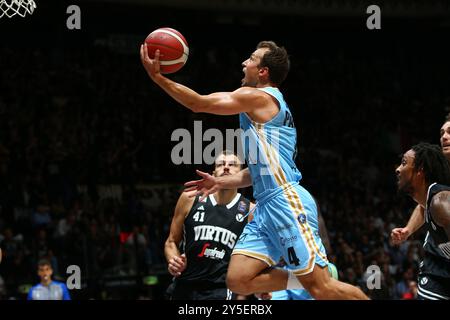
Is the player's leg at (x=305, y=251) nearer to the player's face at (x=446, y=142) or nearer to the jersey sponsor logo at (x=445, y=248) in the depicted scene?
the jersey sponsor logo at (x=445, y=248)

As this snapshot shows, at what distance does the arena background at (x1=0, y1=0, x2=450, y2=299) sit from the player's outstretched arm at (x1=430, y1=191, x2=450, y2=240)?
18.6 ft

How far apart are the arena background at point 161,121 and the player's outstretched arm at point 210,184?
17.0 ft

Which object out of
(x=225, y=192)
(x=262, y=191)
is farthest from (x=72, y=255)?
(x=262, y=191)

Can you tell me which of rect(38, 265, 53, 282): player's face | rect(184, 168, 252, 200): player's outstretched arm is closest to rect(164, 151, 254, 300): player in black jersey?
rect(184, 168, 252, 200): player's outstretched arm

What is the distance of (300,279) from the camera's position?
4.42 meters

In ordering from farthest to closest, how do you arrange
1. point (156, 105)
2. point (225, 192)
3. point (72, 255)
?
1. point (156, 105)
2. point (72, 255)
3. point (225, 192)

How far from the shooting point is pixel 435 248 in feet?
14.0

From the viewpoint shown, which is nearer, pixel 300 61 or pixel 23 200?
pixel 23 200

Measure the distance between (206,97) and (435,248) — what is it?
168cm

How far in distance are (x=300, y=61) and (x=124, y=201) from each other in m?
7.85

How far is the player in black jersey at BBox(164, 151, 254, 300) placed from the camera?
225 inches

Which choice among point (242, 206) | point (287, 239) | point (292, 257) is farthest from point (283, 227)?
point (242, 206)

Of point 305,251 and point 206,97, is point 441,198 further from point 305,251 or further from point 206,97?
point 206,97

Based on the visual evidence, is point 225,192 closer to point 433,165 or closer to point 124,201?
point 433,165
